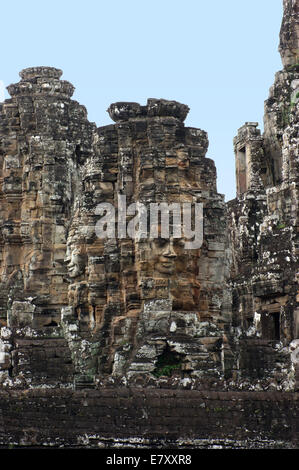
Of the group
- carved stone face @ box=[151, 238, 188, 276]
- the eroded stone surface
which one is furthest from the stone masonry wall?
carved stone face @ box=[151, 238, 188, 276]

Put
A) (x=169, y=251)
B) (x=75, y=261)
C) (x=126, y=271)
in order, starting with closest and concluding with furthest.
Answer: (x=169, y=251) → (x=126, y=271) → (x=75, y=261)

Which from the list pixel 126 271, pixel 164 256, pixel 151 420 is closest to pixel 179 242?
pixel 164 256

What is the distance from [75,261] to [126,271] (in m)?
2.83

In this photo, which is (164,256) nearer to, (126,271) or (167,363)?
(126,271)

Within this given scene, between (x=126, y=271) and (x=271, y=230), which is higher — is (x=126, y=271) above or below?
below

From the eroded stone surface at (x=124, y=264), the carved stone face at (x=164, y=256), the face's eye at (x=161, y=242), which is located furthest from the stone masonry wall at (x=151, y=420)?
the face's eye at (x=161, y=242)

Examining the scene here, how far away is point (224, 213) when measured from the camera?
40.0 m

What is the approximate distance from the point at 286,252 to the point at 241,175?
13824 millimetres

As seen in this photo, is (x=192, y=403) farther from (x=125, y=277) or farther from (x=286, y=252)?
(x=286, y=252)

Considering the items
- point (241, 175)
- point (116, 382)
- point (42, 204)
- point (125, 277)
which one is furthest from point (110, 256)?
point (241, 175)

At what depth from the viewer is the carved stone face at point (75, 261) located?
135ft

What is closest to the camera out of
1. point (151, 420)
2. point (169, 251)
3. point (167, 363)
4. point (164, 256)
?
point (151, 420)

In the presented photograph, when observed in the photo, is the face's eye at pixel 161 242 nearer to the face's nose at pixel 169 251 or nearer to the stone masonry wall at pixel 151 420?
the face's nose at pixel 169 251

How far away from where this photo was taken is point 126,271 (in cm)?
3884
